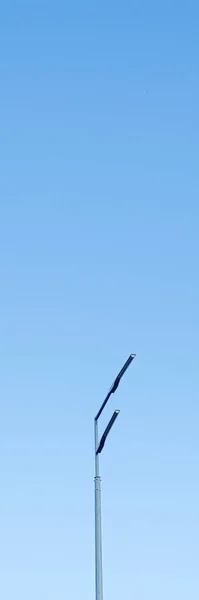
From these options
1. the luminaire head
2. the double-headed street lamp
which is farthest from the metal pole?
the luminaire head

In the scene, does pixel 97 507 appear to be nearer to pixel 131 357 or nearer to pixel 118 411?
pixel 118 411

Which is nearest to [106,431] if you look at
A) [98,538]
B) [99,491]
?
[99,491]

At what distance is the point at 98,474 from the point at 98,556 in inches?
64.8

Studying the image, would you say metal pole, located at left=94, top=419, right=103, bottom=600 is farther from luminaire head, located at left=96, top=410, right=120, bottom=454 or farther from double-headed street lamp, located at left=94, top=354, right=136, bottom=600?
luminaire head, located at left=96, top=410, right=120, bottom=454

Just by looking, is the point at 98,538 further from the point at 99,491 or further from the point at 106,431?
the point at 106,431

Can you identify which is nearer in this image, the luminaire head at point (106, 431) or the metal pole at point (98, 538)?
the metal pole at point (98, 538)

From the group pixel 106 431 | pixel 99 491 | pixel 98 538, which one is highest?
pixel 106 431

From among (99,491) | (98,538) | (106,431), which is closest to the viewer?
(98,538)

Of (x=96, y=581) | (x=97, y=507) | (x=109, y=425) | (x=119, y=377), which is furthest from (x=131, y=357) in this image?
(x=96, y=581)

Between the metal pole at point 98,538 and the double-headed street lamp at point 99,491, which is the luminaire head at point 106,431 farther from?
the metal pole at point 98,538

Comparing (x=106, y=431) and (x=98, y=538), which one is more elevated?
(x=106, y=431)

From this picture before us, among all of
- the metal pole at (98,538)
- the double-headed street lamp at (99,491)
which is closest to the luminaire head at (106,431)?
the double-headed street lamp at (99,491)

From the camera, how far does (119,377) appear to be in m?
15.5

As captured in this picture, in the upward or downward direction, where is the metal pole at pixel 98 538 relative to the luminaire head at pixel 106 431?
downward
